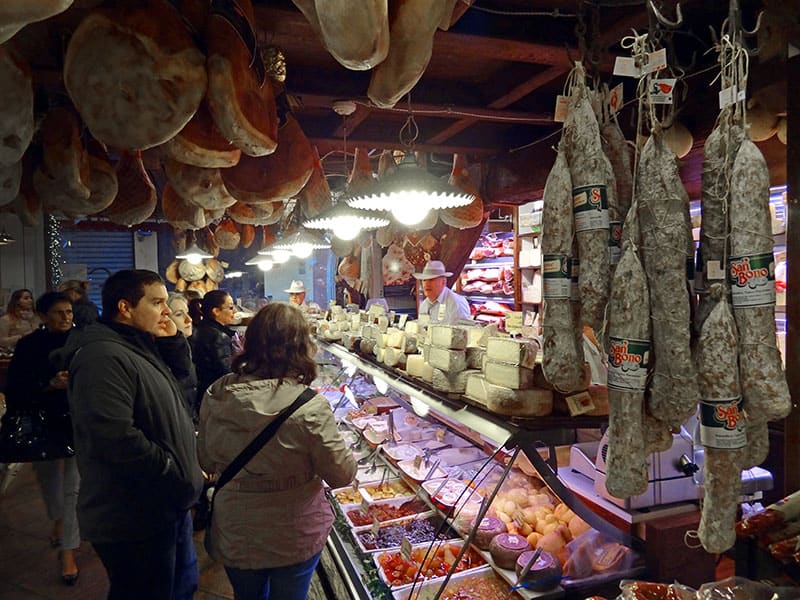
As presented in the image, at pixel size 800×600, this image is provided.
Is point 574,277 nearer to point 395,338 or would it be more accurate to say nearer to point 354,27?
point 354,27

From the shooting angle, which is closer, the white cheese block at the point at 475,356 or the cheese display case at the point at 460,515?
the cheese display case at the point at 460,515

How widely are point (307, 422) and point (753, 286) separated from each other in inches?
75.4

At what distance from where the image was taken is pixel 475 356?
279 centimetres

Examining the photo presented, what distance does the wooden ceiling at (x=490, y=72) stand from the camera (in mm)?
2424

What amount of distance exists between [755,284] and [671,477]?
4.30ft

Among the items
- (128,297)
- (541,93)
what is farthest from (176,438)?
(541,93)

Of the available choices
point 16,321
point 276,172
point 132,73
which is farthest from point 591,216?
point 16,321

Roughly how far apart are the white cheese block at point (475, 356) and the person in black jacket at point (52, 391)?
2994 millimetres

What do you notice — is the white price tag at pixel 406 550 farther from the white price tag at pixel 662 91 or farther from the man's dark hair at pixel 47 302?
the man's dark hair at pixel 47 302

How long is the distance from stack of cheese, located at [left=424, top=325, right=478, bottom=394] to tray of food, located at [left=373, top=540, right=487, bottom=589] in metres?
0.83

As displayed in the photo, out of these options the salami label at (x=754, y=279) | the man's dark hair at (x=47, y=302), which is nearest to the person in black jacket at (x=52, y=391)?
the man's dark hair at (x=47, y=302)

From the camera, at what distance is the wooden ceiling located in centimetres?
242

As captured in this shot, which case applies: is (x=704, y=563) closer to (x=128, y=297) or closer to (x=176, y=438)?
(x=176, y=438)

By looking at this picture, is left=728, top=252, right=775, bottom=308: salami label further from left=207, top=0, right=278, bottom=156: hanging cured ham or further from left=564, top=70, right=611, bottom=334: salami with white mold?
left=207, top=0, right=278, bottom=156: hanging cured ham
